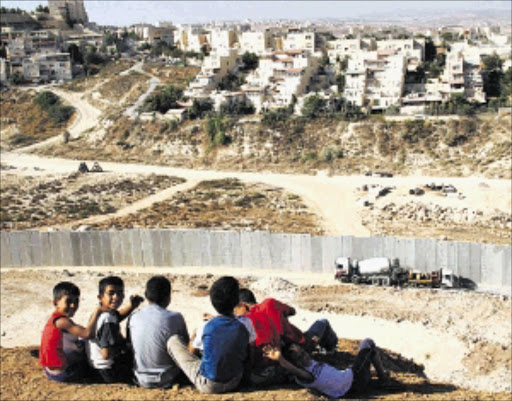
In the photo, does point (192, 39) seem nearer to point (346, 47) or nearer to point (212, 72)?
point (346, 47)

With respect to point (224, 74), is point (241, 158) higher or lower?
lower

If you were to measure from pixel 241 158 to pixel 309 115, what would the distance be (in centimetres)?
830

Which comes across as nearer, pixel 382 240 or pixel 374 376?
pixel 374 376

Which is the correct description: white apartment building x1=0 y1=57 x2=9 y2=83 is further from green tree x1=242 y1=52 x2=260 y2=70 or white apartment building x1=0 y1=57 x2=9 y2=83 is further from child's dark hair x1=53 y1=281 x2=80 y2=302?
child's dark hair x1=53 y1=281 x2=80 y2=302

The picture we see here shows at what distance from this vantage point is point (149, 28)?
108m

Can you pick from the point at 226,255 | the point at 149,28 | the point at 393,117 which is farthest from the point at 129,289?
the point at 149,28

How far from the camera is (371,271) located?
2147cm

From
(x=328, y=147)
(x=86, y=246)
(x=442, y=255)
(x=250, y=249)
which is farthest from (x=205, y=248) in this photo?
(x=328, y=147)

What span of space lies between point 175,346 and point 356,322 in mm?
11703

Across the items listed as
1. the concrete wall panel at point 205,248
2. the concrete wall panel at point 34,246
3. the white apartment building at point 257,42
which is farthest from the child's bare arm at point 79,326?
the white apartment building at point 257,42

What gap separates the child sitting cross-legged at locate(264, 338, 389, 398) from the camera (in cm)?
781

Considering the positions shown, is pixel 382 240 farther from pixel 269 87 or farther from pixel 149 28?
pixel 149 28

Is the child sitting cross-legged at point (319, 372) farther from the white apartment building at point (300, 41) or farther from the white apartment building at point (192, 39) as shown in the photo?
the white apartment building at point (192, 39)

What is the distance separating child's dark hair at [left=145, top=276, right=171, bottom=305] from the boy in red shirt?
0.69 m
